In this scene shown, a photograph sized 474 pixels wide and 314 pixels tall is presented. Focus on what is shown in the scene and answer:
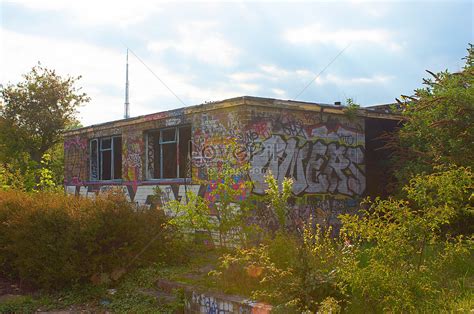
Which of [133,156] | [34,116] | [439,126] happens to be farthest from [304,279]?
[34,116]

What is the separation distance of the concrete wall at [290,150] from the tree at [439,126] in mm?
1308

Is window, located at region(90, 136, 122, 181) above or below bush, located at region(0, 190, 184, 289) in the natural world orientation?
above

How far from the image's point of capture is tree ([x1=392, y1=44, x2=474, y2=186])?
8.88 meters

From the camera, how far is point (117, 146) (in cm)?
1612

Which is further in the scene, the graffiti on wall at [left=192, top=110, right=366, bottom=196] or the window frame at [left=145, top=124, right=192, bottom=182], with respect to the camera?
the window frame at [left=145, top=124, right=192, bottom=182]

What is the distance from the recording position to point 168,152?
14016 millimetres

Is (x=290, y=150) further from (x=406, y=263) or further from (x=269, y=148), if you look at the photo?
(x=406, y=263)

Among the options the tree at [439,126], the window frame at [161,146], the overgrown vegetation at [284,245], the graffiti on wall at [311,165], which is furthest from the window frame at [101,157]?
the tree at [439,126]

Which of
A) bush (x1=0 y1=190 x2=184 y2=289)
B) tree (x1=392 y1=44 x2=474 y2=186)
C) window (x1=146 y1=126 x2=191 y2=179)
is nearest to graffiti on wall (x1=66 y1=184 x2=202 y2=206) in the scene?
window (x1=146 y1=126 x2=191 y2=179)

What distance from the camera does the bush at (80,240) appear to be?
816 cm

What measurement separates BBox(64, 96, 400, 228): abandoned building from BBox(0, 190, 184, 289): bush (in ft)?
4.70

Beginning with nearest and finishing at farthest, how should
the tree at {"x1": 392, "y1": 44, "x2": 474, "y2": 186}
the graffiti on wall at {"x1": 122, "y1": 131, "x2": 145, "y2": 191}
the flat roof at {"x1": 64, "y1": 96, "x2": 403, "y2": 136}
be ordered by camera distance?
1. the tree at {"x1": 392, "y1": 44, "x2": 474, "y2": 186}
2. the flat roof at {"x1": 64, "y1": 96, "x2": 403, "y2": 136}
3. the graffiti on wall at {"x1": 122, "y1": 131, "x2": 145, "y2": 191}

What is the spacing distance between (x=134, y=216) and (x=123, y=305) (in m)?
1.85

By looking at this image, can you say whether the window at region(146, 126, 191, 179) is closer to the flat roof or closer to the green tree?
the flat roof
